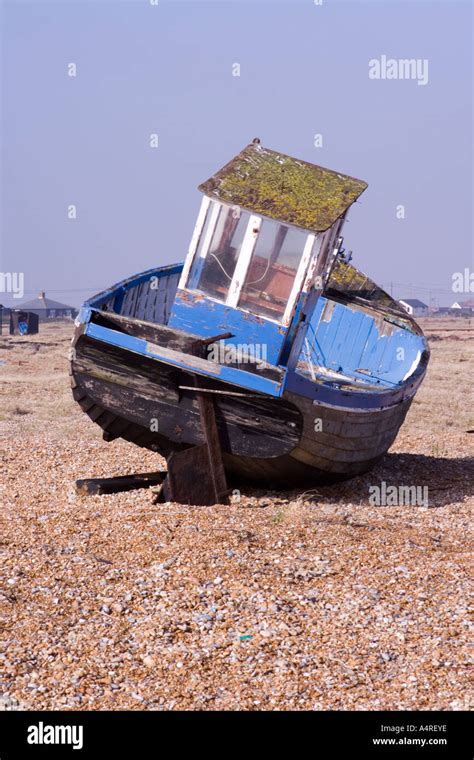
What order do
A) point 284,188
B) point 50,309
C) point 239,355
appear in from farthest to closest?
point 50,309, point 284,188, point 239,355

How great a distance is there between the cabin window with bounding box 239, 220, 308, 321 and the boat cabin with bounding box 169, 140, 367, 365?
11 mm

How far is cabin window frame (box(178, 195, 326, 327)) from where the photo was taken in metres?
11.4

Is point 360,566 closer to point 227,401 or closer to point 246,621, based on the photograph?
point 246,621

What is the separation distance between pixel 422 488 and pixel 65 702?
7789 mm

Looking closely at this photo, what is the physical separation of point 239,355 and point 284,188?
7.00ft

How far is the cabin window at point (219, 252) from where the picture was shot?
11516 mm

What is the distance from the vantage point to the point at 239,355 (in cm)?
1098

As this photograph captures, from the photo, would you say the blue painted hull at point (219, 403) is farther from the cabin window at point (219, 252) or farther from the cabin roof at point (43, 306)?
the cabin roof at point (43, 306)

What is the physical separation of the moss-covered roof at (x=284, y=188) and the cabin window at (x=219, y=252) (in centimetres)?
17

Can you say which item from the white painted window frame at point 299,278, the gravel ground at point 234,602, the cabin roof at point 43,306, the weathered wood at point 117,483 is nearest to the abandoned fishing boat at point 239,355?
the white painted window frame at point 299,278

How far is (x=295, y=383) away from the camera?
10977mm

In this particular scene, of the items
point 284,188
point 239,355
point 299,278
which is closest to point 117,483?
point 239,355

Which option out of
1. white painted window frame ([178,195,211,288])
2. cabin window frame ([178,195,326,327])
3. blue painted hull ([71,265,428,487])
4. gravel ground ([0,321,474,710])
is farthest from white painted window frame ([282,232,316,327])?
Answer: gravel ground ([0,321,474,710])

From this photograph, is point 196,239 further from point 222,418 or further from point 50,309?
point 50,309
